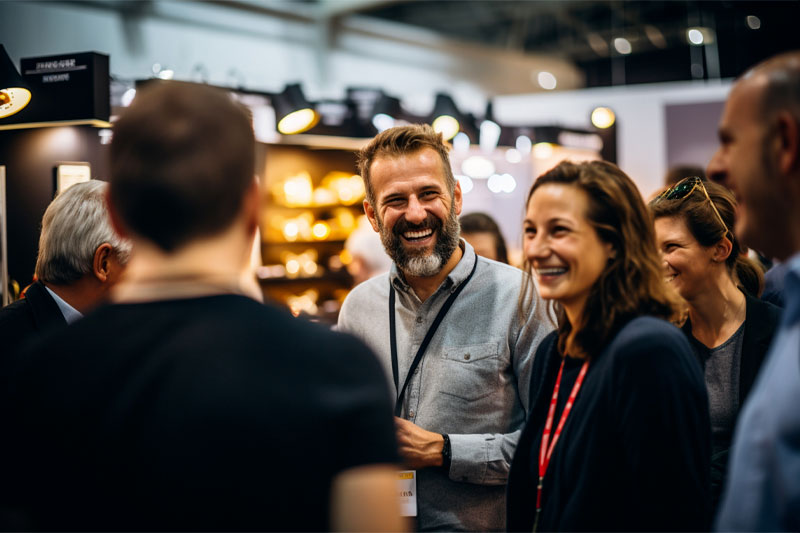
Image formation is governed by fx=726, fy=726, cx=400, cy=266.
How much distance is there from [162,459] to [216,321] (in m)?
0.18

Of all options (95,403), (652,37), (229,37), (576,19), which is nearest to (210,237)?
(95,403)

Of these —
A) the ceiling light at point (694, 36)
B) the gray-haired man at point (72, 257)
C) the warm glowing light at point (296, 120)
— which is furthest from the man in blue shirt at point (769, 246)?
the ceiling light at point (694, 36)

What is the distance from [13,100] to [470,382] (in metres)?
1.61

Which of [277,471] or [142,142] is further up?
[142,142]

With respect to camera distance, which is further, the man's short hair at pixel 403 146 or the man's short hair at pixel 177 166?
the man's short hair at pixel 403 146

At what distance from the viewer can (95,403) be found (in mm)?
917

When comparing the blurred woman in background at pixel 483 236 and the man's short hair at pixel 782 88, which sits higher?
the man's short hair at pixel 782 88

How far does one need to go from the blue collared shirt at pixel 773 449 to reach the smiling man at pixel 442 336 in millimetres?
991

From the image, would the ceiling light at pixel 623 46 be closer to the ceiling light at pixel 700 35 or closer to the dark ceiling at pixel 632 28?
the dark ceiling at pixel 632 28

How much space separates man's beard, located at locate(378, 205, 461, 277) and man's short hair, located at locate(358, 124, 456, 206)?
129 mm

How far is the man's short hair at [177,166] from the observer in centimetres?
97

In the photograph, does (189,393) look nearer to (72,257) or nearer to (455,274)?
(72,257)

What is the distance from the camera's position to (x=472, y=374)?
6.96 feet

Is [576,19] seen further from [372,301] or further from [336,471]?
[336,471]
